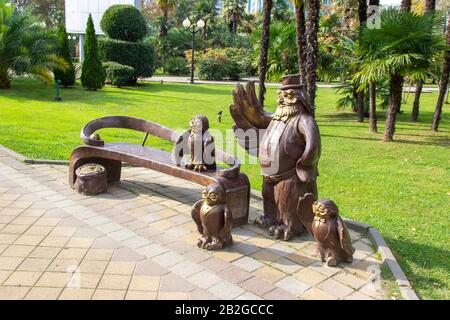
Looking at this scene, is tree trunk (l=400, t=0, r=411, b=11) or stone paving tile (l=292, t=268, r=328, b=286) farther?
tree trunk (l=400, t=0, r=411, b=11)

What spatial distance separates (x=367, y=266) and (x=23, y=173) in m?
5.41

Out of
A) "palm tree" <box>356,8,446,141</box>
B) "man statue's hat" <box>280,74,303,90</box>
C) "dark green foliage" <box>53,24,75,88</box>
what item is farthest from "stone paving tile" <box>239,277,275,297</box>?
"dark green foliage" <box>53,24,75,88</box>

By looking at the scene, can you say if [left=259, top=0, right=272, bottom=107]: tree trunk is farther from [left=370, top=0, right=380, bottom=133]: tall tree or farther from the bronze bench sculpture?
the bronze bench sculpture

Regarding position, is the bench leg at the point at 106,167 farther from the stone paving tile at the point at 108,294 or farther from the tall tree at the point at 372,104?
the tall tree at the point at 372,104

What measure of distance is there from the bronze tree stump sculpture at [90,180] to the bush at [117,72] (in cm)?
1569

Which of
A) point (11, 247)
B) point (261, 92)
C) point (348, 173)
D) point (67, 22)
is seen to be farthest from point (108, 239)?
point (67, 22)

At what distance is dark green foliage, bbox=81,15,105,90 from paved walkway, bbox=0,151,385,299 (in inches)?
533

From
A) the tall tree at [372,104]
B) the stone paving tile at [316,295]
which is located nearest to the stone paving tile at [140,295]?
the stone paving tile at [316,295]

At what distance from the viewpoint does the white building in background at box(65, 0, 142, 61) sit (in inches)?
1147

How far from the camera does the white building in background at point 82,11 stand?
29141 mm

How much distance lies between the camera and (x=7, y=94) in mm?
16094

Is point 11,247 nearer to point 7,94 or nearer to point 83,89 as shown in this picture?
point 7,94

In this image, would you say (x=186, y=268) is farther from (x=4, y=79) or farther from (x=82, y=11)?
(x=82, y=11)

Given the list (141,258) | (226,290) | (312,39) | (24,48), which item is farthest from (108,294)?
(24,48)
